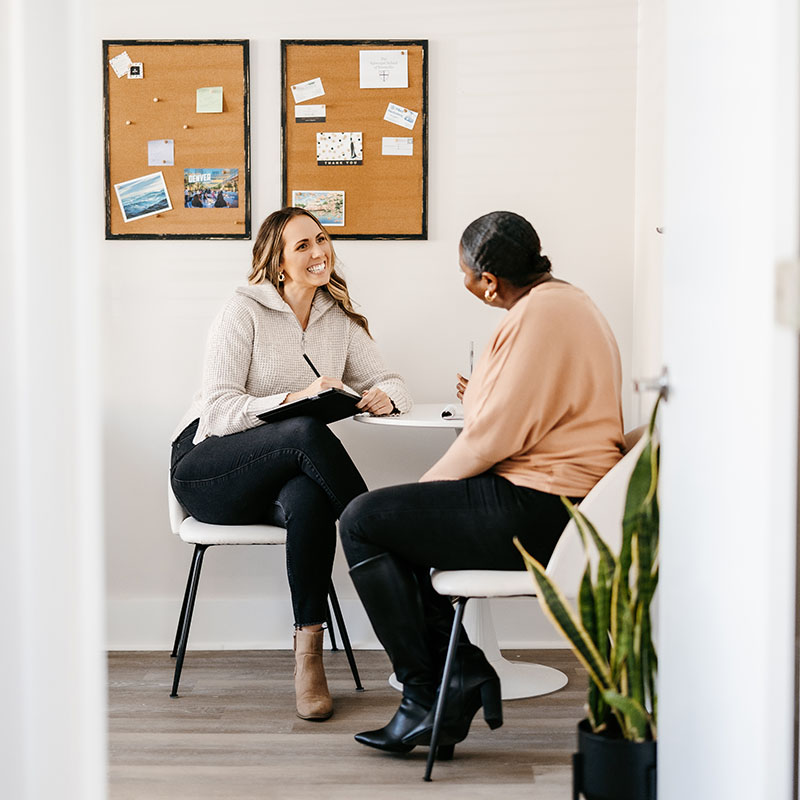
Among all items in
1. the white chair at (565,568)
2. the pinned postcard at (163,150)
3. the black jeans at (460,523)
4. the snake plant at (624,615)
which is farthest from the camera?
the pinned postcard at (163,150)

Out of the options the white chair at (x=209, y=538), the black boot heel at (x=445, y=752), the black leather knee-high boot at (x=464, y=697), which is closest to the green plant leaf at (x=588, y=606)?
the black leather knee-high boot at (x=464, y=697)

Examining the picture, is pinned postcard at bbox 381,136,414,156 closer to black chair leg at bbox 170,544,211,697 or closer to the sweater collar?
the sweater collar

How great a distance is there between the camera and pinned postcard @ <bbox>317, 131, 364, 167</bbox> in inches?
127

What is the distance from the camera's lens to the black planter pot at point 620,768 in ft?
5.81

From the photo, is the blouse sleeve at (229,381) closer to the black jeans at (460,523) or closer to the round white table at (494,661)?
the round white table at (494,661)

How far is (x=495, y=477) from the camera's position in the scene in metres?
2.23

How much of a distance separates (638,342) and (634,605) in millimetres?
1578

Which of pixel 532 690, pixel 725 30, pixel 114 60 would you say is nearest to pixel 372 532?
pixel 532 690

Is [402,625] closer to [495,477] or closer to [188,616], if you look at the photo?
[495,477]

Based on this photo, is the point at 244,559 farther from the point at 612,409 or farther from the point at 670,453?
the point at 670,453

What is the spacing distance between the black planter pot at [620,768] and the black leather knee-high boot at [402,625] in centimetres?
55

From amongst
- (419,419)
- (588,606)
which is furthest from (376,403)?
(588,606)

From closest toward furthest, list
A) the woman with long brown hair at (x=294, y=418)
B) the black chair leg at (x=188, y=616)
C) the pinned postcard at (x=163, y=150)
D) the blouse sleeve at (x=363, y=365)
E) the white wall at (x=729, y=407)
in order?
the white wall at (x=729, y=407) → the woman with long brown hair at (x=294, y=418) → the black chair leg at (x=188, y=616) → the blouse sleeve at (x=363, y=365) → the pinned postcard at (x=163, y=150)

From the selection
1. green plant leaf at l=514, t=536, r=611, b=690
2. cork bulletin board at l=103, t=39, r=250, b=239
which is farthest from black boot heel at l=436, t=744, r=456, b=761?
cork bulletin board at l=103, t=39, r=250, b=239
